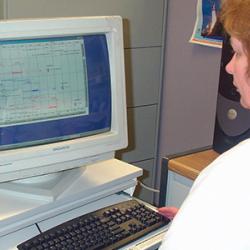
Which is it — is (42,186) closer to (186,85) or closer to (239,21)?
(239,21)

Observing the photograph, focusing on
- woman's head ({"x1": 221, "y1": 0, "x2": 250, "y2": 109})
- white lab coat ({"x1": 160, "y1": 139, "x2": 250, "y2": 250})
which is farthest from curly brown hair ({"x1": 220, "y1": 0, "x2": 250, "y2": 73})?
white lab coat ({"x1": 160, "y1": 139, "x2": 250, "y2": 250})

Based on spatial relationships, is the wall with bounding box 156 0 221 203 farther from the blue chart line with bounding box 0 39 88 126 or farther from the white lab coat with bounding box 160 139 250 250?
the white lab coat with bounding box 160 139 250 250

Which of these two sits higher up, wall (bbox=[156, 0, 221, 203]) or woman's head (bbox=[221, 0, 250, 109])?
woman's head (bbox=[221, 0, 250, 109])

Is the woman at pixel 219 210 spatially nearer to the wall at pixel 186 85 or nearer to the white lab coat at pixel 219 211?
the white lab coat at pixel 219 211

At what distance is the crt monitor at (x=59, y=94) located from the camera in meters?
1.24

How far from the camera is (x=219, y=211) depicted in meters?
0.90

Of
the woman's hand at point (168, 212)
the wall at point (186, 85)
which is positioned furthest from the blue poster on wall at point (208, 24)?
the woman's hand at point (168, 212)

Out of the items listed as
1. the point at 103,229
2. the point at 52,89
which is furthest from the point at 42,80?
the point at 103,229

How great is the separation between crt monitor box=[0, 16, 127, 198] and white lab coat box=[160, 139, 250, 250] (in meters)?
0.47

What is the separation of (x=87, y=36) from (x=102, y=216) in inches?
18.7

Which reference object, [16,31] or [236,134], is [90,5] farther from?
[16,31]

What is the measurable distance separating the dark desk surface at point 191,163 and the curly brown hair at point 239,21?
667 millimetres

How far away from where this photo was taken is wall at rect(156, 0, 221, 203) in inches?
93.9

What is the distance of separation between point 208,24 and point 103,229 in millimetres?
1339
